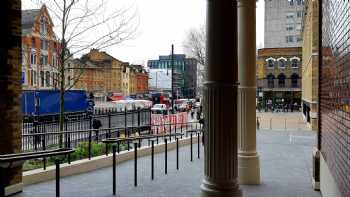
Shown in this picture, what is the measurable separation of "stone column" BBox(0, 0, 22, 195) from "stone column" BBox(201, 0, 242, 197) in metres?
3.62

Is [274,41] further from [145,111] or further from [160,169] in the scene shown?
[160,169]

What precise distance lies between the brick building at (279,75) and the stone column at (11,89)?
65.9 meters

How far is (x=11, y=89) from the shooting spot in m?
6.68

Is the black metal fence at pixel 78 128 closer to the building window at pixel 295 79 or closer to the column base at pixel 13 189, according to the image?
the column base at pixel 13 189

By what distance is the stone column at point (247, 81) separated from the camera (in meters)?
8.30

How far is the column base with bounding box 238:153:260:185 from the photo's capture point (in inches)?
317

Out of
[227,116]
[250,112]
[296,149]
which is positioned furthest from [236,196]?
[296,149]

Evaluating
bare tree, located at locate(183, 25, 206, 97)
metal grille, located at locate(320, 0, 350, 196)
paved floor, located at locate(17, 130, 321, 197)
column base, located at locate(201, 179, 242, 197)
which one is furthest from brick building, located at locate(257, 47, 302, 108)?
column base, located at locate(201, 179, 242, 197)

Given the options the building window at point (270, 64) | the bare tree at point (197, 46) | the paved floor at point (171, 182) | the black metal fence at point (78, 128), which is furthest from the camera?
the building window at point (270, 64)

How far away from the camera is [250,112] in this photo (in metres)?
8.40

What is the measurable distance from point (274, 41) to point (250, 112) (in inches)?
3390

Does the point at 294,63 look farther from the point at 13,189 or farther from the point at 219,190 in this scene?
the point at 219,190

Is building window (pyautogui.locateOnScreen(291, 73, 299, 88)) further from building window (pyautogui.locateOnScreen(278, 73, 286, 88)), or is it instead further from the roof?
the roof

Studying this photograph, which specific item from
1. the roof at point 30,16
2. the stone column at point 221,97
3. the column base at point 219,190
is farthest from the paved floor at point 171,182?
the roof at point 30,16
